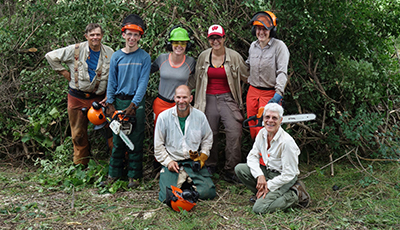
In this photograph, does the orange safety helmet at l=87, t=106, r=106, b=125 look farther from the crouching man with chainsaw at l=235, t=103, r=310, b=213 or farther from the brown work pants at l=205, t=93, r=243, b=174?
the crouching man with chainsaw at l=235, t=103, r=310, b=213

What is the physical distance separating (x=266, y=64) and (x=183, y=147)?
1371 millimetres

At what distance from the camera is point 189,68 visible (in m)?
4.46

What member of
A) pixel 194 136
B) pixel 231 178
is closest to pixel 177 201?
pixel 194 136

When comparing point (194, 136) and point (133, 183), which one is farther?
point (133, 183)

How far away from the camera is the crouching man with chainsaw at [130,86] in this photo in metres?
4.30

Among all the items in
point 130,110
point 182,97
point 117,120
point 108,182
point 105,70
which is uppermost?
point 105,70

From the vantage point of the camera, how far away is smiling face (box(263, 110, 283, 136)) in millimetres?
3650

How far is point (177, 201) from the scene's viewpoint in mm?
3654

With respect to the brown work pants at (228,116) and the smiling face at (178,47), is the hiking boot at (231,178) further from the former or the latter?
the smiling face at (178,47)

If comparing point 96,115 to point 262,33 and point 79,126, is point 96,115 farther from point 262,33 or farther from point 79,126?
point 262,33

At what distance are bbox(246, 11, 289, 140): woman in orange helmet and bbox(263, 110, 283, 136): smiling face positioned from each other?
15.8 inches

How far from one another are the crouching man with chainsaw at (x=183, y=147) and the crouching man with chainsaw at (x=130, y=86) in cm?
44

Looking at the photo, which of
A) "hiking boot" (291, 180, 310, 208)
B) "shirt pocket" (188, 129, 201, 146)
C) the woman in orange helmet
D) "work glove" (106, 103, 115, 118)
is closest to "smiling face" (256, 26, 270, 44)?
the woman in orange helmet

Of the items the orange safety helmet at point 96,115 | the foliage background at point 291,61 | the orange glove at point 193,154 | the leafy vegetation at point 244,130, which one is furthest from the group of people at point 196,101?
the foliage background at point 291,61
